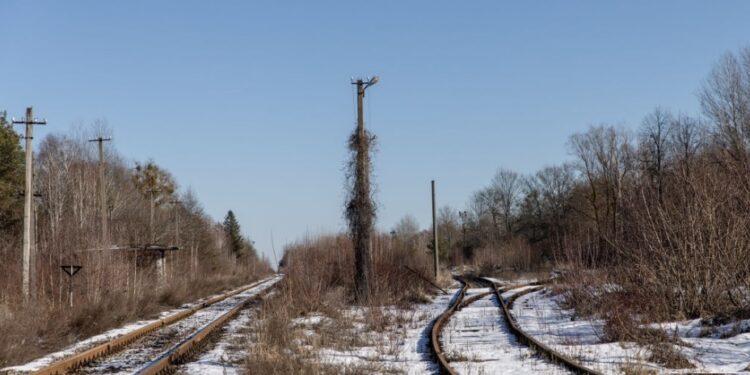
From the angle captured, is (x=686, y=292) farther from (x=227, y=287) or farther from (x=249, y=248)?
(x=249, y=248)

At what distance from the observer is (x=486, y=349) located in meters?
12.0

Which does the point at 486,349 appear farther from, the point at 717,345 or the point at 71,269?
the point at 71,269

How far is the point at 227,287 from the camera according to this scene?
1817 inches

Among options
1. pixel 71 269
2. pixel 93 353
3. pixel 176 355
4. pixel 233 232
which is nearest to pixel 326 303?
pixel 71 269

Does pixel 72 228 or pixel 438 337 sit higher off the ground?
pixel 72 228

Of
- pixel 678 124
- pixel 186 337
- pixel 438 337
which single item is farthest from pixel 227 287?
pixel 678 124

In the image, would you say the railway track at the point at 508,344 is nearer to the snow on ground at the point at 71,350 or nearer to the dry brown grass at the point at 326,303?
the dry brown grass at the point at 326,303

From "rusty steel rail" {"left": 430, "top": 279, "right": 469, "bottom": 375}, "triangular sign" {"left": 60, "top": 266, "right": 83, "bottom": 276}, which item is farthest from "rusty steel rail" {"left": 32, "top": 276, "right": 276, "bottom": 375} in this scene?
"rusty steel rail" {"left": 430, "top": 279, "right": 469, "bottom": 375}

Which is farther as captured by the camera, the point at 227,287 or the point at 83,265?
the point at 227,287

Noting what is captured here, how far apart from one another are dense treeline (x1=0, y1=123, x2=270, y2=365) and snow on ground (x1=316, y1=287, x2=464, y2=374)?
5956 millimetres

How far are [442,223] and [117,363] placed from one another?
111 metres

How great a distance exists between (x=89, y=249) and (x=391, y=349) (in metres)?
14.2

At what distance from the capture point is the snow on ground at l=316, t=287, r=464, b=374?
10.3 m

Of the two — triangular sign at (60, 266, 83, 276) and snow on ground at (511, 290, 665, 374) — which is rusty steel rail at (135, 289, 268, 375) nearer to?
triangular sign at (60, 266, 83, 276)
